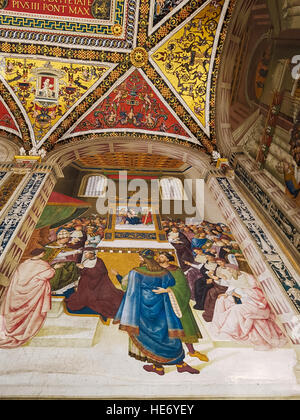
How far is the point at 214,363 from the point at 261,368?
0.62m

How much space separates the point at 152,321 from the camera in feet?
13.9

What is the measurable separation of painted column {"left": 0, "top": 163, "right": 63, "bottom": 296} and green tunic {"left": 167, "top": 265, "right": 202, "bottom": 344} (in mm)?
2760

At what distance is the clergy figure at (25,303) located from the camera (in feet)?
12.9

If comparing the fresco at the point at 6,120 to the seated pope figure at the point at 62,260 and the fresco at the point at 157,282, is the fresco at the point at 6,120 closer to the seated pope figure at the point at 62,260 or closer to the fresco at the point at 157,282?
the fresco at the point at 157,282

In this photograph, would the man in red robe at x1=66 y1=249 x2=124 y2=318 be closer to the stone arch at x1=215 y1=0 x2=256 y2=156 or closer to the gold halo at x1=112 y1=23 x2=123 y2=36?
the stone arch at x1=215 y1=0 x2=256 y2=156

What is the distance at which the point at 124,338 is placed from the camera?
13.0ft

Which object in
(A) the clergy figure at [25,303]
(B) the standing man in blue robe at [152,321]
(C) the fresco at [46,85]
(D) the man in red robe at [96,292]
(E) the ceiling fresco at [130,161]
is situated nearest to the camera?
(B) the standing man in blue robe at [152,321]

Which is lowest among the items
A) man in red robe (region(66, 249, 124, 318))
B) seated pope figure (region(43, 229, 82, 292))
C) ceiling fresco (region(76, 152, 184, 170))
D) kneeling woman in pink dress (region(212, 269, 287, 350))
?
Answer: kneeling woman in pink dress (region(212, 269, 287, 350))

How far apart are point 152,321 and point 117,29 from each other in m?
7.09

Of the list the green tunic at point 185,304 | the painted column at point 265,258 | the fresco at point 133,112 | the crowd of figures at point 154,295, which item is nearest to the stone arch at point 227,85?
the fresco at point 133,112

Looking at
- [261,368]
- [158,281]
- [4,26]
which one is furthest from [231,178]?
[4,26]

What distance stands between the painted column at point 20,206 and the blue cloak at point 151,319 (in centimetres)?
204

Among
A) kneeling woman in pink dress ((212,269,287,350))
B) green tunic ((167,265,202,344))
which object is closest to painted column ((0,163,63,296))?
green tunic ((167,265,202,344))

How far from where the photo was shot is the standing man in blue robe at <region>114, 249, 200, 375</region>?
3799mm
